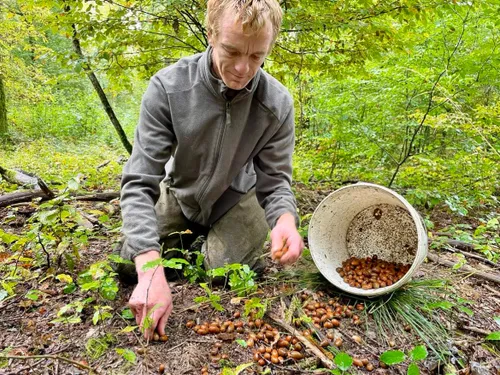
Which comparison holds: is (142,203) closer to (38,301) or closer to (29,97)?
(38,301)

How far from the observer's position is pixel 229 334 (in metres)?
1.69

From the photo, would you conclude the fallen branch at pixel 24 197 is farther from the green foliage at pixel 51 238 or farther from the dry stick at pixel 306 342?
the dry stick at pixel 306 342

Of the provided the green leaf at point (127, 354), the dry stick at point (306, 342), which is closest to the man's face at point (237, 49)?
the dry stick at point (306, 342)

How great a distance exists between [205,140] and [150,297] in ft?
2.94

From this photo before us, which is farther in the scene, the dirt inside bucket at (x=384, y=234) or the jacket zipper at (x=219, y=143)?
the dirt inside bucket at (x=384, y=234)

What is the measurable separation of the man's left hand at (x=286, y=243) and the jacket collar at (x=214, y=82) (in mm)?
692

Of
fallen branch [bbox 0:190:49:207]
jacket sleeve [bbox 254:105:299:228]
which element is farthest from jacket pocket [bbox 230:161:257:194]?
fallen branch [bbox 0:190:49:207]

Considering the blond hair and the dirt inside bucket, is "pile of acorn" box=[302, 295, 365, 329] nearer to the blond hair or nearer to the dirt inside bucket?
the dirt inside bucket

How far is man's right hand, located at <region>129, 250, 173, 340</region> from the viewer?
1.48 metres

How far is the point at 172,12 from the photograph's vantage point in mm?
2947

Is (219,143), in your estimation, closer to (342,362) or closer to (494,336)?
(342,362)

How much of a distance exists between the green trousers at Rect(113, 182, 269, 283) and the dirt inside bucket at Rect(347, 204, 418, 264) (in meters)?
0.61

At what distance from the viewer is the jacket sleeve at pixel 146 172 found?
5.40 feet

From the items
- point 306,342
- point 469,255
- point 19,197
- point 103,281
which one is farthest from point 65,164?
point 469,255
